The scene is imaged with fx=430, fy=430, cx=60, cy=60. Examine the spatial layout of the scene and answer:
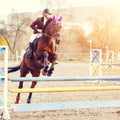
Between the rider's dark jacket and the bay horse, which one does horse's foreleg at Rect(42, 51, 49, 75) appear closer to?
the bay horse

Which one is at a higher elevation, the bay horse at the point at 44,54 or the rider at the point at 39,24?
the rider at the point at 39,24

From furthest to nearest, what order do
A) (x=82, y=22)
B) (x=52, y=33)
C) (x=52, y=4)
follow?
(x=82, y=22), (x=52, y=4), (x=52, y=33)

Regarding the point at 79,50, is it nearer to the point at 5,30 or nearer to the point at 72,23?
the point at 72,23

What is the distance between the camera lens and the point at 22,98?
29.1 feet

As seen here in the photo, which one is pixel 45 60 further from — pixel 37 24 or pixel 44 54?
pixel 37 24

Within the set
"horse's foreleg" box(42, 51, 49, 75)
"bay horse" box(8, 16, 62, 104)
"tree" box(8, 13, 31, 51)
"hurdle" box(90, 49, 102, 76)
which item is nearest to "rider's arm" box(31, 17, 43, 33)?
"bay horse" box(8, 16, 62, 104)

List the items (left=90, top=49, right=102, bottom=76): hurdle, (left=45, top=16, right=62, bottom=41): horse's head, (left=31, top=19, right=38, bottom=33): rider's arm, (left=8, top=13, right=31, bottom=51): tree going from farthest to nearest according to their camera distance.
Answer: (left=8, top=13, right=31, bottom=51): tree, (left=90, top=49, right=102, bottom=76): hurdle, (left=45, top=16, right=62, bottom=41): horse's head, (left=31, top=19, right=38, bottom=33): rider's arm

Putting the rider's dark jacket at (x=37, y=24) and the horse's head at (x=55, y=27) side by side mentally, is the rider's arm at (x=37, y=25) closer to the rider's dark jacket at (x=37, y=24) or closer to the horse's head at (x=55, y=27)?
the rider's dark jacket at (x=37, y=24)

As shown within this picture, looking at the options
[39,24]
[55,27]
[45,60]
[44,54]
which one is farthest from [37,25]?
[45,60]

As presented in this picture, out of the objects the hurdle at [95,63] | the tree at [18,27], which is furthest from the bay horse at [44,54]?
the tree at [18,27]

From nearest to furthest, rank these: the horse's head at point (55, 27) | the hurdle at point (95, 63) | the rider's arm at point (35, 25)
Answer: the rider's arm at point (35, 25) < the horse's head at point (55, 27) < the hurdle at point (95, 63)

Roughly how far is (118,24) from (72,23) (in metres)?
5.57

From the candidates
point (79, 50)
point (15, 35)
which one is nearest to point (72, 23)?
point (79, 50)

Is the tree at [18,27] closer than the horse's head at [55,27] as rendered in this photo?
No
